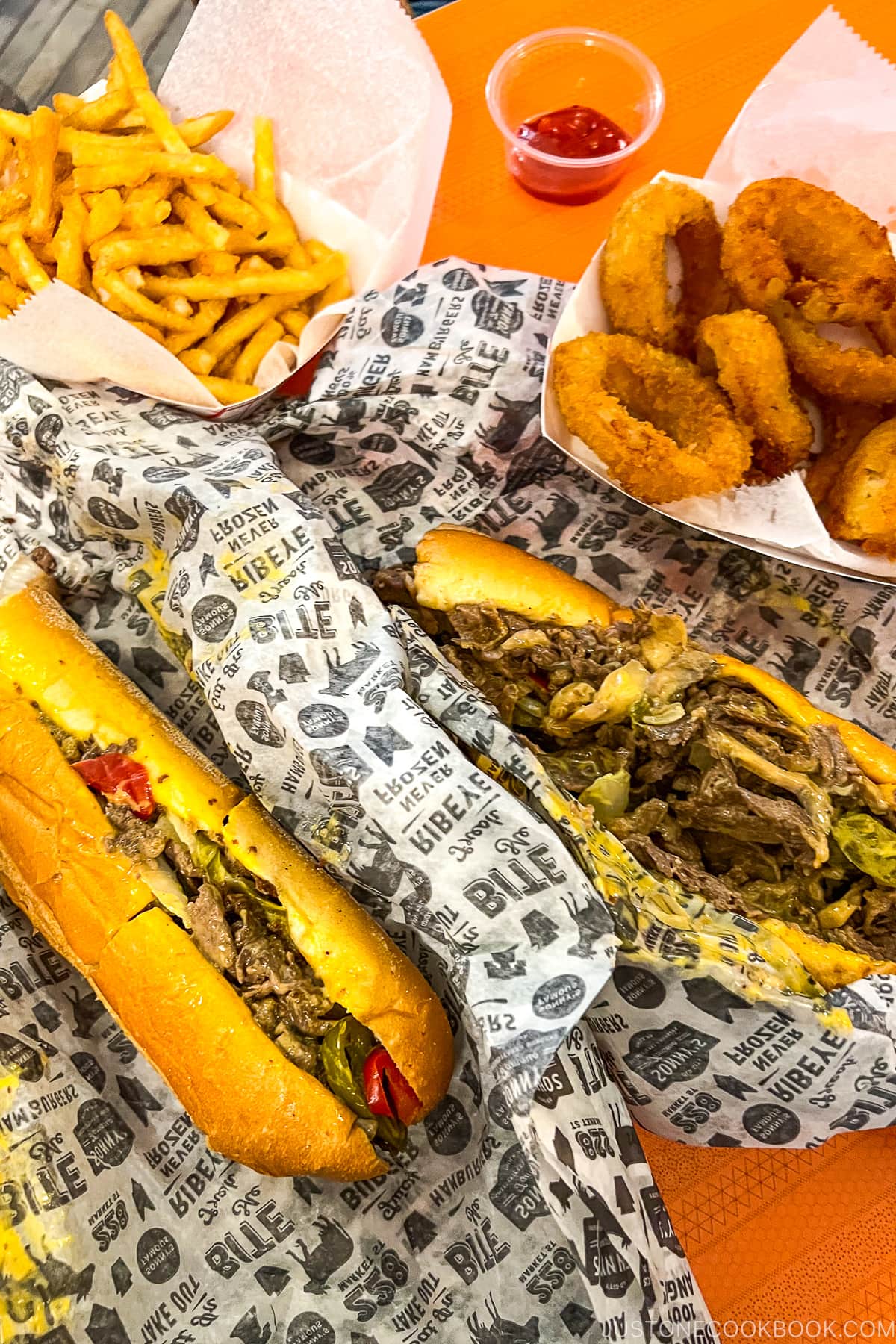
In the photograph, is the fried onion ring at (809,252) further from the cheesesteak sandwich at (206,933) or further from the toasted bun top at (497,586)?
the cheesesteak sandwich at (206,933)

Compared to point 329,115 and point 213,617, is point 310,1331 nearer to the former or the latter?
point 213,617

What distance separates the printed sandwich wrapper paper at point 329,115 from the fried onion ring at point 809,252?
79cm

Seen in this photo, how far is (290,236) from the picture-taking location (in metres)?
2.32

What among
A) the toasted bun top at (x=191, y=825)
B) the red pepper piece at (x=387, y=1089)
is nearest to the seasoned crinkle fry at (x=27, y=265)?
the toasted bun top at (x=191, y=825)

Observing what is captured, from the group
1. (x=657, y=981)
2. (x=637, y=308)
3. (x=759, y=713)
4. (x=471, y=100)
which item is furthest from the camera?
(x=471, y=100)

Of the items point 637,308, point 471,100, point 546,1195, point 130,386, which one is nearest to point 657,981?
point 546,1195

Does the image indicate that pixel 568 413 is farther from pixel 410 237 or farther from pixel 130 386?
pixel 130 386

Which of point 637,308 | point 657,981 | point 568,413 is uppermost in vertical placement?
point 637,308

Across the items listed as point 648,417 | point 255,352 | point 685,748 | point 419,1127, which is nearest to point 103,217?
point 255,352

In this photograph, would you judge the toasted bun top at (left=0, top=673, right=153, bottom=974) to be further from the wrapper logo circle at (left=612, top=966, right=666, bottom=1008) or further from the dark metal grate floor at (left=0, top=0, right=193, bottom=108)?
the dark metal grate floor at (left=0, top=0, right=193, bottom=108)

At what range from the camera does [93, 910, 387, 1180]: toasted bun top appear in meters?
1.57

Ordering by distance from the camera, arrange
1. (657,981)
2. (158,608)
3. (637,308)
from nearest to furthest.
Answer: (657,981) < (158,608) < (637,308)

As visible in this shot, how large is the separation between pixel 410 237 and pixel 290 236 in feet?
0.99

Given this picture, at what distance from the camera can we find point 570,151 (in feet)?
8.11
